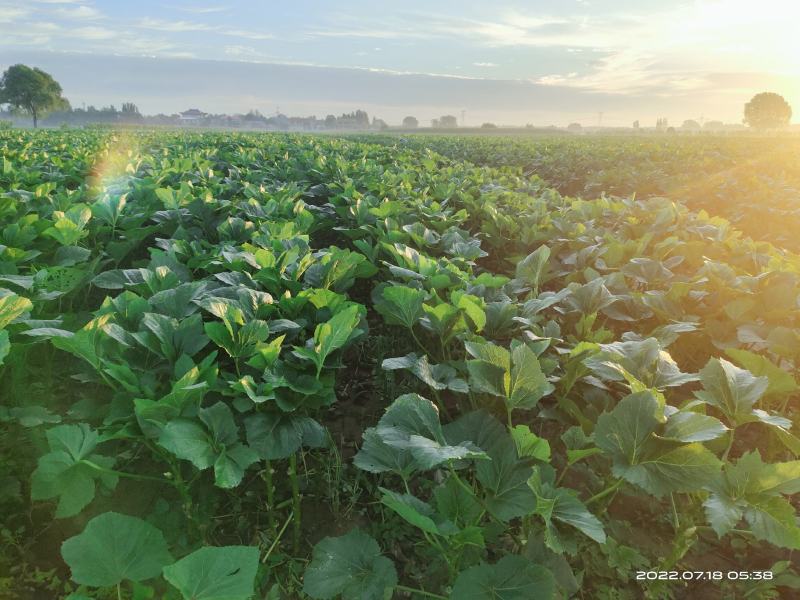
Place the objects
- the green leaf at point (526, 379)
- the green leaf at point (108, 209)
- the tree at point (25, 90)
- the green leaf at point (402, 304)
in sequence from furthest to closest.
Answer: the tree at point (25, 90) < the green leaf at point (108, 209) < the green leaf at point (402, 304) < the green leaf at point (526, 379)

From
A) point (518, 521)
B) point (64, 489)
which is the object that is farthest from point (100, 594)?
point (518, 521)

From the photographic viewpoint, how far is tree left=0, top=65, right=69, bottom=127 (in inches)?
3051

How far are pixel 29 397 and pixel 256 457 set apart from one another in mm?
1412

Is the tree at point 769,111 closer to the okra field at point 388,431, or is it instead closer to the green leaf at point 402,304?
the okra field at point 388,431

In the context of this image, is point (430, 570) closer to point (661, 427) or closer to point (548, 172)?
point (661, 427)

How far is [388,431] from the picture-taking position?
1364 millimetres

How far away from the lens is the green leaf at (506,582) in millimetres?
1247

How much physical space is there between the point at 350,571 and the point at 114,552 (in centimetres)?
63

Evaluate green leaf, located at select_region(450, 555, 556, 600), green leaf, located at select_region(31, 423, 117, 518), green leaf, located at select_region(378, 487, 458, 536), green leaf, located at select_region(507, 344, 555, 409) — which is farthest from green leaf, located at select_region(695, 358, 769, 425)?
green leaf, located at select_region(31, 423, 117, 518)

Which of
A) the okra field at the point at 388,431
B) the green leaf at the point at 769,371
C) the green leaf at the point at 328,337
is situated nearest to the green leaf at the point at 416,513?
the okra field at the point at 388,431

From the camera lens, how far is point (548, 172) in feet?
49.6

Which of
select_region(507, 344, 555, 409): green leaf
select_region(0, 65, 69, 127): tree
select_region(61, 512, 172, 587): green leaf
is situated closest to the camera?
select_region(61, 512, 172, 587): green leaf

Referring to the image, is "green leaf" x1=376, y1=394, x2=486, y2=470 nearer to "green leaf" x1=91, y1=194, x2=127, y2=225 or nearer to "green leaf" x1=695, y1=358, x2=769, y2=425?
"green leaf" x1=695, y1=358, x2=769, y2=425

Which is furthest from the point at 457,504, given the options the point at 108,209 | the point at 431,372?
the point at 108,209
